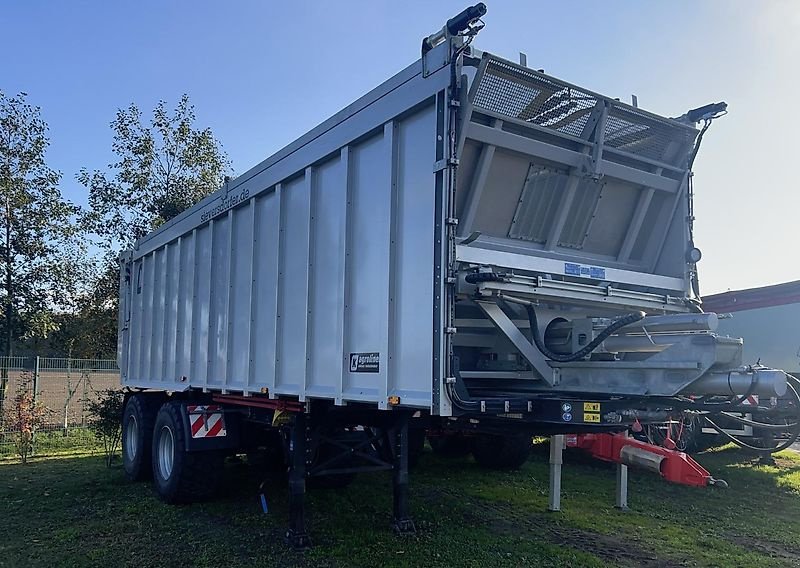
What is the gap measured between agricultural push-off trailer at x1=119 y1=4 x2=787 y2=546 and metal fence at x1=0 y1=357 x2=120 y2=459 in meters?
8.58

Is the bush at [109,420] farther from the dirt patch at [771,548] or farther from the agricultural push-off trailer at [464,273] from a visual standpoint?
the dirt patch at [771,548]

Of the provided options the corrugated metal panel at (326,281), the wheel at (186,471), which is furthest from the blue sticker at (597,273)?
the wheel at (186,471)

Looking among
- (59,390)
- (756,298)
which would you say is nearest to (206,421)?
(59,390)

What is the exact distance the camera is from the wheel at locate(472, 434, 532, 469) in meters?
9.68

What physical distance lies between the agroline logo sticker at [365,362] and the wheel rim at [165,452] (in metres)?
3.83

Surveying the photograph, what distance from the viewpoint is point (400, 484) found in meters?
6.39

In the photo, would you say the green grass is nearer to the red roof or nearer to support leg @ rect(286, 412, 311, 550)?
support leg @ rect(286, 412, 311, 550)

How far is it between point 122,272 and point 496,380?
25.9 ft

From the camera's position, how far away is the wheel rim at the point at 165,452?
794 cm

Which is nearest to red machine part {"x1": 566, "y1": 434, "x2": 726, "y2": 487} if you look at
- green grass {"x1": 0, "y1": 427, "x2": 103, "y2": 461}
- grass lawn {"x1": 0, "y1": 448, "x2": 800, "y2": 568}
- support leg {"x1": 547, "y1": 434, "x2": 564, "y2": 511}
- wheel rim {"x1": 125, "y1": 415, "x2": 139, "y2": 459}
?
support leg {"x1": 547, "y1": 434, "x2": 564, "y2": 511}

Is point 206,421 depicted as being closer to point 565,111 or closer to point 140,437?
point 140,437

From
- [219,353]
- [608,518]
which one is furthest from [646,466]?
[219,353]

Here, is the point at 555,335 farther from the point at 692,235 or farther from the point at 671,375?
the point at 692,235

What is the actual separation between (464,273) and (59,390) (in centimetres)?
1325
